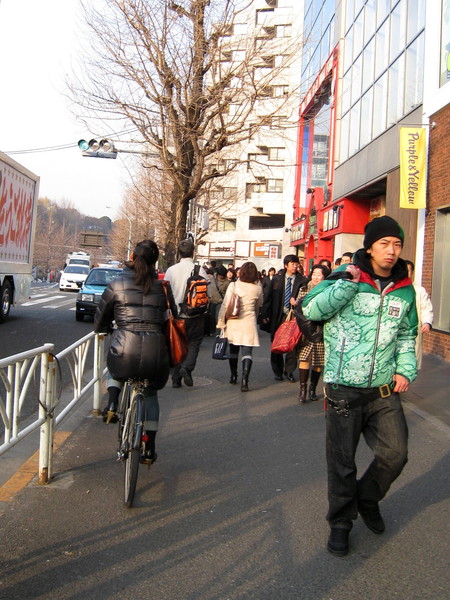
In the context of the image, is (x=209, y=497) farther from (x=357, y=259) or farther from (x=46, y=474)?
(x=357, y=259)

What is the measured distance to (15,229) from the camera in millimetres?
16734

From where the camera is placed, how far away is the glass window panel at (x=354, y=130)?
69.4ft

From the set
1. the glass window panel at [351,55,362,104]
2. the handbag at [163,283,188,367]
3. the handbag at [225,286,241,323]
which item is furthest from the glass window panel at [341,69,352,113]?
the handbag at [163,283,188,367]

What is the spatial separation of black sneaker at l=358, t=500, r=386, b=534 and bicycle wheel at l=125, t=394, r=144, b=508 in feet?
4.78

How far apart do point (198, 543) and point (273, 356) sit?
20.7ft

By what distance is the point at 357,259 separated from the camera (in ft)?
12.3

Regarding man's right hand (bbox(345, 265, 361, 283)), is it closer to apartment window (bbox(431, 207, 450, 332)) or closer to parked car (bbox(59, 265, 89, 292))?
apartment window (bbox(431, 207, 450, 332))

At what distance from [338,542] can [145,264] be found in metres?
2.28

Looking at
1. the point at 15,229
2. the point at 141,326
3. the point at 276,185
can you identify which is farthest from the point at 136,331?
the point at 276,185

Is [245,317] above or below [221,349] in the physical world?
above

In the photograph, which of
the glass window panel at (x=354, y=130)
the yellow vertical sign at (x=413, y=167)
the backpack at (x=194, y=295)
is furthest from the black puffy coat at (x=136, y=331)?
the glass window panel at (x=354, y=130)

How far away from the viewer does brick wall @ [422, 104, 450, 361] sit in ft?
43.1

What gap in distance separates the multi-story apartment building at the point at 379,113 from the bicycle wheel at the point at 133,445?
31.6ft

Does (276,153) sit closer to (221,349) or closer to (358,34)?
(358,34)
